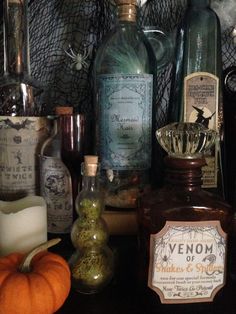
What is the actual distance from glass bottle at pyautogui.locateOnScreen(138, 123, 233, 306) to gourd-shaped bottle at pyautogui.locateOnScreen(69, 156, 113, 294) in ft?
0.17

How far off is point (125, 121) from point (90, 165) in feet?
0.42

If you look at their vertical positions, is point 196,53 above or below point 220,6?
below

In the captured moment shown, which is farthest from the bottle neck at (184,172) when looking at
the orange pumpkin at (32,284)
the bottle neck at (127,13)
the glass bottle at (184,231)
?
the bottle neck at (127,13)

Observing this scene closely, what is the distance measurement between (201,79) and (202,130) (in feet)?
0.57

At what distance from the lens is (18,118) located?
54 cm

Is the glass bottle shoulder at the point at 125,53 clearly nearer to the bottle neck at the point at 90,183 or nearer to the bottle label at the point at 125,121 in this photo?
the bottle label at the point at 125,121

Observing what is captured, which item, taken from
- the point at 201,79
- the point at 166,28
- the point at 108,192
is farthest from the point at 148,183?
the point at 166,28

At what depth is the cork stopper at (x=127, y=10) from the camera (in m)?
0.54

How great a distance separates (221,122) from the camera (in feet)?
1.84

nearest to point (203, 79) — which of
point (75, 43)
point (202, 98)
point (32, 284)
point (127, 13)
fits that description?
point (202, 98)

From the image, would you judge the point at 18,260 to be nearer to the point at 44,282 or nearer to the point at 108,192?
the point at 44,282

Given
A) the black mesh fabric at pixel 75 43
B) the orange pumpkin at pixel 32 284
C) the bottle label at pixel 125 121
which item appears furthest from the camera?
the black mesh fabric at pixel 75 43

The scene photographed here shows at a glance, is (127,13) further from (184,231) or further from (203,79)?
(184,231)

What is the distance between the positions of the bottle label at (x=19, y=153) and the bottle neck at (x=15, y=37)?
3.5 inches
